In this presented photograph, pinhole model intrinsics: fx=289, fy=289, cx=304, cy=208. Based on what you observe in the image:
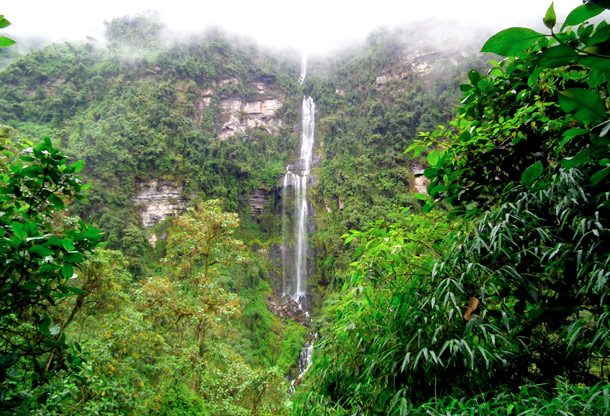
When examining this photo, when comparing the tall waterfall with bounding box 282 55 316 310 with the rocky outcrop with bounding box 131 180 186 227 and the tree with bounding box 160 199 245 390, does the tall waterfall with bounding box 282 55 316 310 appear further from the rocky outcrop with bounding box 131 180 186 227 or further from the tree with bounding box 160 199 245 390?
the tree with bounding box 160 199 245 390

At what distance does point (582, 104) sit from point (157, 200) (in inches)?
1057

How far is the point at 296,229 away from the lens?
2478 centimetres

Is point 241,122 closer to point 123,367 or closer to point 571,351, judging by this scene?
point 123,367

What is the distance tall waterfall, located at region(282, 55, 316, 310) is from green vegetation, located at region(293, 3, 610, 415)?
20.5m

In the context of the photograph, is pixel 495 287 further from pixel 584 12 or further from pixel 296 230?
pixel 296 230

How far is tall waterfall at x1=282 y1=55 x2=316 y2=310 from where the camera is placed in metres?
22.5

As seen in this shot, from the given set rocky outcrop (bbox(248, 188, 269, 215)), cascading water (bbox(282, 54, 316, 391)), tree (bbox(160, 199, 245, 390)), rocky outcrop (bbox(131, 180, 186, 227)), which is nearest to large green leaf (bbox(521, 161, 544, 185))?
tree (bbox(160, 199, 245, 390))

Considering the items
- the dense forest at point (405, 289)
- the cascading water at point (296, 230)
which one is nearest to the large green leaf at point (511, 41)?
the dense forest at point (405, 289)

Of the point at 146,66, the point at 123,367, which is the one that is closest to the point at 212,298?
the point at 123,367

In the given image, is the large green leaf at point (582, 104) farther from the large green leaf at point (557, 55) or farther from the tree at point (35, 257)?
the tree at point (35, 257)

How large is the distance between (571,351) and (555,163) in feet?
2.76

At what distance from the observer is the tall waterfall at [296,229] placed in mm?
22500

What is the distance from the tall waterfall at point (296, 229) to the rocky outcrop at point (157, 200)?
9.05 m

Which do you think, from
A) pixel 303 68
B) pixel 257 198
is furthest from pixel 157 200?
pixel 303 68
